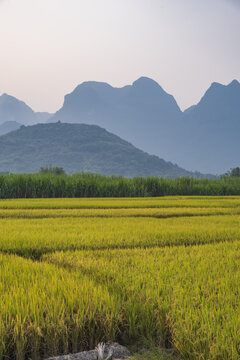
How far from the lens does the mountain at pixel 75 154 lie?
12069 cm

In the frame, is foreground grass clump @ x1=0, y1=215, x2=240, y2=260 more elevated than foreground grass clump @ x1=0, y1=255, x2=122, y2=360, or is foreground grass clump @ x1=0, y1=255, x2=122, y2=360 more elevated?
foreground grass clump @ x1=0, y1=215, x2=240, y2=260

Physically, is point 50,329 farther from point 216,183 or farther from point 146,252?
point 216,183

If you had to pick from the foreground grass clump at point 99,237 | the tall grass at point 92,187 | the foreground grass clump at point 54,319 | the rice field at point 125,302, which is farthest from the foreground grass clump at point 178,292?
the tall grass at point 92,187

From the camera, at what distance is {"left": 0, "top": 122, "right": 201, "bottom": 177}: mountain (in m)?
121

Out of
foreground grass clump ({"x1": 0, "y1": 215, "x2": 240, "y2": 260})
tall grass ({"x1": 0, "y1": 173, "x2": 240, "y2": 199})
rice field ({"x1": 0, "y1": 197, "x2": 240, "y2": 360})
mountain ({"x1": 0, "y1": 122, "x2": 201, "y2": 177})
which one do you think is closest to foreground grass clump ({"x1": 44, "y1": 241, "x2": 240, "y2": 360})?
rice field ({"x1": 0, "y1": 197, "x2": 240, "y2": 360})

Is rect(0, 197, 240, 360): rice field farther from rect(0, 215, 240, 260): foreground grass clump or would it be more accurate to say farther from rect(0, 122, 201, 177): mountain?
rect(0, 122, 201, 177): mountain

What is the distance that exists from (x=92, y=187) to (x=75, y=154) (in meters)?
113

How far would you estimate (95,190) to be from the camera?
1584cm

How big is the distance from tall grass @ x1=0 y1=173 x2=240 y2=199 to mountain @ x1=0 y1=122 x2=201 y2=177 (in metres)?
99.1

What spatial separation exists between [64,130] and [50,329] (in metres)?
141

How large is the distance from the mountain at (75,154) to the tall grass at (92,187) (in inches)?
3901

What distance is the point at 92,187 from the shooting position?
623 inches

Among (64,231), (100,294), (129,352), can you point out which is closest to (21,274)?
(100,294)

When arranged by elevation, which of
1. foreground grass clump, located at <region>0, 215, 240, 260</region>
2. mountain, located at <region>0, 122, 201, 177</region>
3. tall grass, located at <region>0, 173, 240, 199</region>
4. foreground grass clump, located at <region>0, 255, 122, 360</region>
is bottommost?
foreground grass clump, located at <region>0, 255, 122, 360</region>
